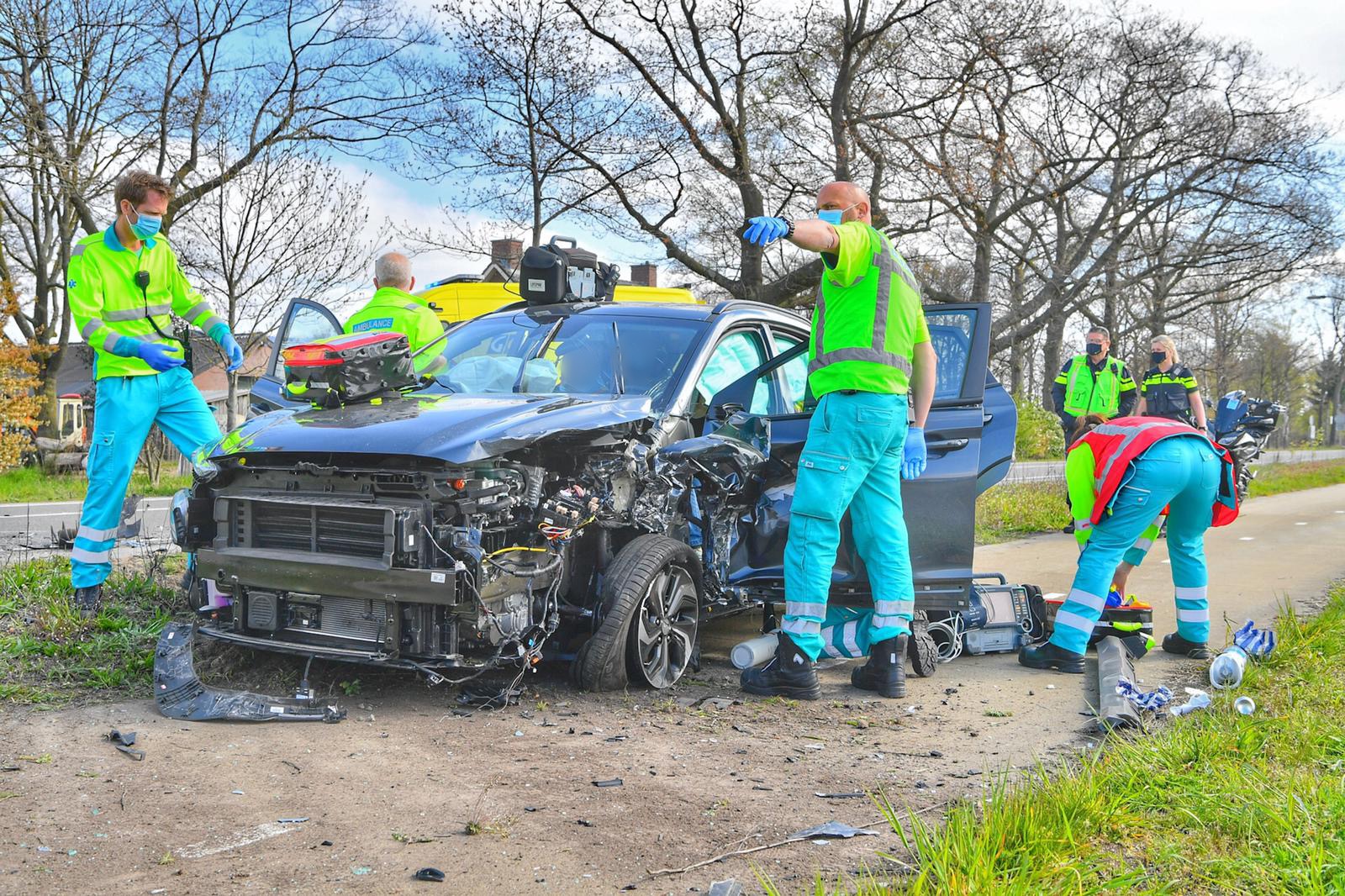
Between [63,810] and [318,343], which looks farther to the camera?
[318,343]

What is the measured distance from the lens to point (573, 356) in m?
5.11

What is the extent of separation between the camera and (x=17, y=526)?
→ 10.2m

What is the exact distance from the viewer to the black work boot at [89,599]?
204 inches

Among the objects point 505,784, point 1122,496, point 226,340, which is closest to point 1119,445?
point 1122,496

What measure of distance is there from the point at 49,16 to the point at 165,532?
32.3ft

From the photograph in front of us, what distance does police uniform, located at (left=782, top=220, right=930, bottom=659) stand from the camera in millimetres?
4559

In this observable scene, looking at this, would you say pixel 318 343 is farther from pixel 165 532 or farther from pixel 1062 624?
pixel 165 532

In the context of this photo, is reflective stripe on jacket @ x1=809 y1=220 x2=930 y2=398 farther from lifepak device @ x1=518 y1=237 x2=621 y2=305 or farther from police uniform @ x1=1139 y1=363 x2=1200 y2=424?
police uniform @ x1=1139 y1=363 x2=1200 y2=424

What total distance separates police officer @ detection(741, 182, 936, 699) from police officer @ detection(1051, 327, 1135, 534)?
7783 millimetres

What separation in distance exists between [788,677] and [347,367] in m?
2.32

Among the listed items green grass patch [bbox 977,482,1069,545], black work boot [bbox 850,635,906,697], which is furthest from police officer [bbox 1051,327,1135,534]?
black work boot [bbox 850,635,906,697]

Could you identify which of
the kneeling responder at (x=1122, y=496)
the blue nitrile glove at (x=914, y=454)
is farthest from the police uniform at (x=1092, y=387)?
the blue nitrile glove at (x=914, y=454)

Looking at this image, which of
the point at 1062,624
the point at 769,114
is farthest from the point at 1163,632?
the point at 769,114

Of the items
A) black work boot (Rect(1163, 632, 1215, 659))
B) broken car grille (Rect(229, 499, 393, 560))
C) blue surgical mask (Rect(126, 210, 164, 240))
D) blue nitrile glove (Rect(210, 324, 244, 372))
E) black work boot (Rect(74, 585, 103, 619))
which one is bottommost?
black work boot (Rect(1163, 632, 1215, 659))
